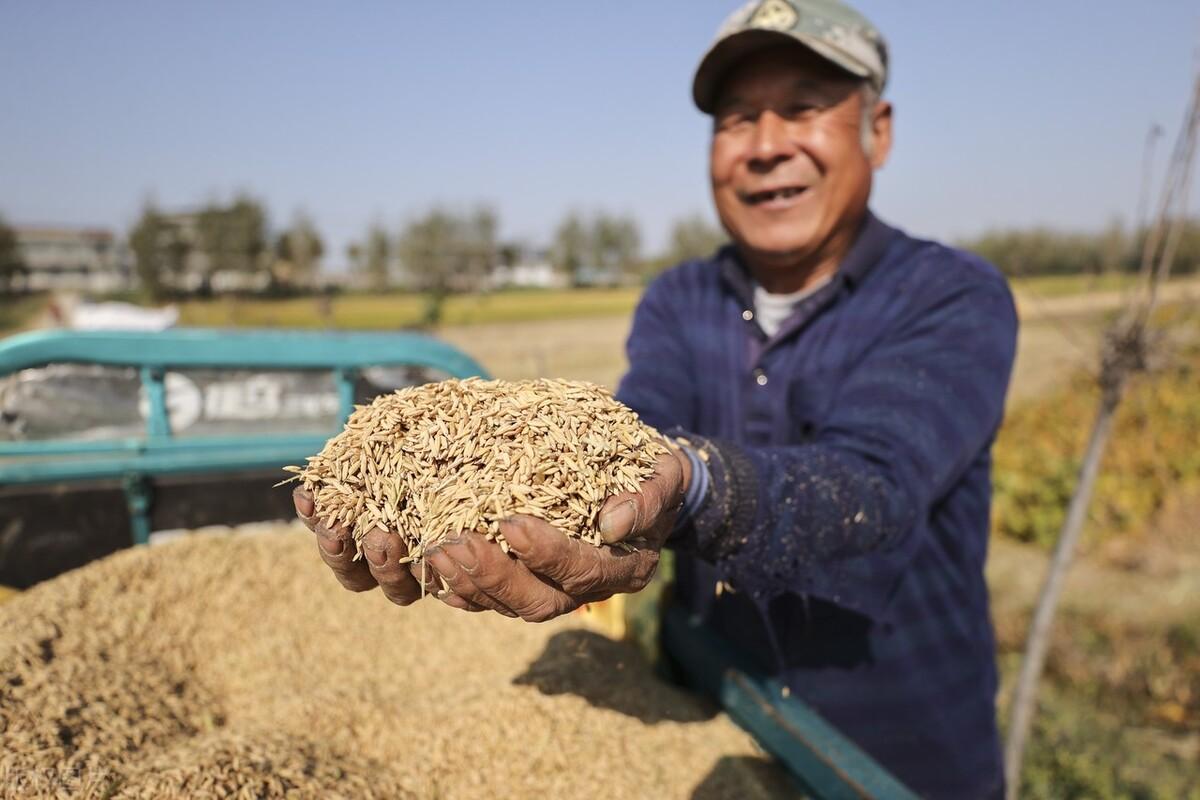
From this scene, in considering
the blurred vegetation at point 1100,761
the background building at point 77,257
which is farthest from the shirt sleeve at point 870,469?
the background building at point 77,257

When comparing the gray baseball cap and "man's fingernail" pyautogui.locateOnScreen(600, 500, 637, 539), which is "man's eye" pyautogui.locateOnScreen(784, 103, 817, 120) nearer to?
the gray baseball cap

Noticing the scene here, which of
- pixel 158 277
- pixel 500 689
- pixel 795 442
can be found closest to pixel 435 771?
pixel 500 689

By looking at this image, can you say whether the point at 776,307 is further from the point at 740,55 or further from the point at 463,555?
the point at 463,555

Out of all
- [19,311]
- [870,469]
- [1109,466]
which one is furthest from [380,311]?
[870,469]

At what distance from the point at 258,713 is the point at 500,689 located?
644 millimetres

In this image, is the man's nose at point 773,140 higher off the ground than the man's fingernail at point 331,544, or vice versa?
the man's nose at point 773,140

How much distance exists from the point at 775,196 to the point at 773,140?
0.54 ft

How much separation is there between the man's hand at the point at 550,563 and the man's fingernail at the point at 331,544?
17 cm

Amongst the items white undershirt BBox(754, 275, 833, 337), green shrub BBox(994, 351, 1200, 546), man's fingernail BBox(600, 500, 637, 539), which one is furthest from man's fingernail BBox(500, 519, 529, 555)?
green shrub BBox(994, 351, 1200, 546)

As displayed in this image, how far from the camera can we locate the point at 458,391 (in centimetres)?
140

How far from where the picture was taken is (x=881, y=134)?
2330 mm

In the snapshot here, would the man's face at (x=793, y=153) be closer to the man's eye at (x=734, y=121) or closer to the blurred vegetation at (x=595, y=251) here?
the man's eye at (x=734, y=121)

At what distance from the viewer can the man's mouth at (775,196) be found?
7.21 ft

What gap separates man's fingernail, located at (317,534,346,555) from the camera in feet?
4.00
